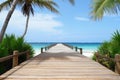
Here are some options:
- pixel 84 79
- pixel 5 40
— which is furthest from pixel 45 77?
pixel 5 40

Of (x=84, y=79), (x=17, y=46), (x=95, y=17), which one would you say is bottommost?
(x=84, y=79)

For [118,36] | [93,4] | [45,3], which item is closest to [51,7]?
[45,3]

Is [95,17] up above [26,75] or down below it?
above

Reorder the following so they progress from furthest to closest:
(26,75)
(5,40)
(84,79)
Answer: (5,40), (26,75), (84,79)

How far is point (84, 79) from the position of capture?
9.35 meters

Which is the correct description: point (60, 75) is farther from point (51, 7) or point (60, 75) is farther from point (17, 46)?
point (51, 7)

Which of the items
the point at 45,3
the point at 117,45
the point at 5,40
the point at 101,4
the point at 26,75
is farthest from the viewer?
the point at 45,3

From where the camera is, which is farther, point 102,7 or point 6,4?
point 6,4

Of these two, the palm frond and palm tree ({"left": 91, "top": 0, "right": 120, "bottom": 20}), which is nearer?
palm tree ({"left": 91, "top": 0, "right": 120, "bottom": 20})

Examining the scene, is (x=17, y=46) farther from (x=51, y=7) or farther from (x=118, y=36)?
(x=51, y=7)

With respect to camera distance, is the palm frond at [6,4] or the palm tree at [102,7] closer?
the palm tree at [102,7]

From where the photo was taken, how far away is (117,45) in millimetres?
14367

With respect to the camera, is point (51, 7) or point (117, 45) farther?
point (51, 7)

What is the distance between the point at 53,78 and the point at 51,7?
1970 centimetres
